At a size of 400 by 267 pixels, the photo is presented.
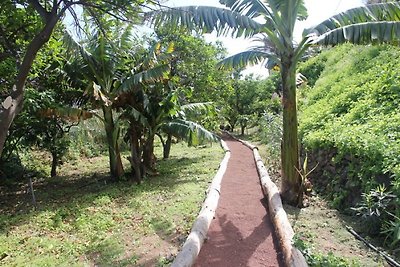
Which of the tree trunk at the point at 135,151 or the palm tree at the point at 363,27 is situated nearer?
the palm tree at the point at 363,27

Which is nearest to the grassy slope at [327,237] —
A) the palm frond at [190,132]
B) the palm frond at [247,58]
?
the palm frond at [247,58]

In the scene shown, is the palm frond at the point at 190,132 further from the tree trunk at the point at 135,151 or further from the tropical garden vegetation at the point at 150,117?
the tree trunk at the point at 135,151

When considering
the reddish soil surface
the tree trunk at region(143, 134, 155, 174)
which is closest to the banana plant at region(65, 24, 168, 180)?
the tree trunk at region(143, 134, 155, 174)

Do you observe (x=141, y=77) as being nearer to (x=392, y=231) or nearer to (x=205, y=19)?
(x=205, y=19)

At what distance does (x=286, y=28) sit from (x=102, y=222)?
5.83 m

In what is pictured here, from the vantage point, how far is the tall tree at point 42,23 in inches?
209

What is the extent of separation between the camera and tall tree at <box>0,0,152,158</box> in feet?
17.4

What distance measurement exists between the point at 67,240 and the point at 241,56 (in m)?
5.38

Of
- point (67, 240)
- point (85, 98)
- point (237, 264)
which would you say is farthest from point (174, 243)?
point (85, 98)

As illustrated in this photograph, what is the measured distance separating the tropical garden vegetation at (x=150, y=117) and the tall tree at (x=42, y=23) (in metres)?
0.03

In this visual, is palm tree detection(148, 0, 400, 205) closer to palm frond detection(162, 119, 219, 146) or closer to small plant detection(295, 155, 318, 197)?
small plant detection(295, 155, 318, 197)

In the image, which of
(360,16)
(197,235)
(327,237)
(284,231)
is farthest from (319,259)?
(360,16)

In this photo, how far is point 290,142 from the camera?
7.02 m

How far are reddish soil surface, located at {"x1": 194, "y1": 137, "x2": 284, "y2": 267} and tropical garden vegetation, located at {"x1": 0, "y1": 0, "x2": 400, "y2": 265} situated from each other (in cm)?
69
